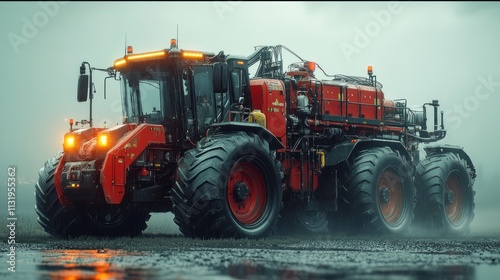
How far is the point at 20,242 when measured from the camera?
1590cm

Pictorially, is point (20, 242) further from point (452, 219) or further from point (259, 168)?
point (452, 219)

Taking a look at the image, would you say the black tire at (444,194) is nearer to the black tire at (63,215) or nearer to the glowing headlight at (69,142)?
the black tire at (63,215)

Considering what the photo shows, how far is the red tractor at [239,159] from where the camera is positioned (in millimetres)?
15914

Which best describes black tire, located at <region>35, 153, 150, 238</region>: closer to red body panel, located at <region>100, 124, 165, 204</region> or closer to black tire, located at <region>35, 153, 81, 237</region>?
black tire, located at <region>35, 153, 81, 237</region>

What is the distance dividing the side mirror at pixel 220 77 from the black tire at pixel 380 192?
499 cm

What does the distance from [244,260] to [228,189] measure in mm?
5032

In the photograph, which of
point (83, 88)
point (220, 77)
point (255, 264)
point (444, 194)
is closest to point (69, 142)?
point (83, 88)

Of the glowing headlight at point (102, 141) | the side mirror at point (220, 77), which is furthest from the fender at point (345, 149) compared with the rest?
the glowing headlight at point (102, 141)

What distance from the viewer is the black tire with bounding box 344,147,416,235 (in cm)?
1986

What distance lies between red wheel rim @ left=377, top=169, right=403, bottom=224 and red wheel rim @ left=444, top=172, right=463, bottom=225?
8.90 ft

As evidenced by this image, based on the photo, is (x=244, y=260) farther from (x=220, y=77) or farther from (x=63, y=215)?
(x=63, y=215)

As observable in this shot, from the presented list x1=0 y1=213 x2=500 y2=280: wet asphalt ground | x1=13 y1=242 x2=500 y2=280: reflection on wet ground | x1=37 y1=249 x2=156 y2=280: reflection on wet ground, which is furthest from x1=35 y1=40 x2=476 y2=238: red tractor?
x1=37 y1=249 x2=156 y2=280: reflection on wet ground

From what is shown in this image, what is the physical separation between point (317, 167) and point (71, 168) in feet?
20.5

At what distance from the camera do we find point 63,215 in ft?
56.6
